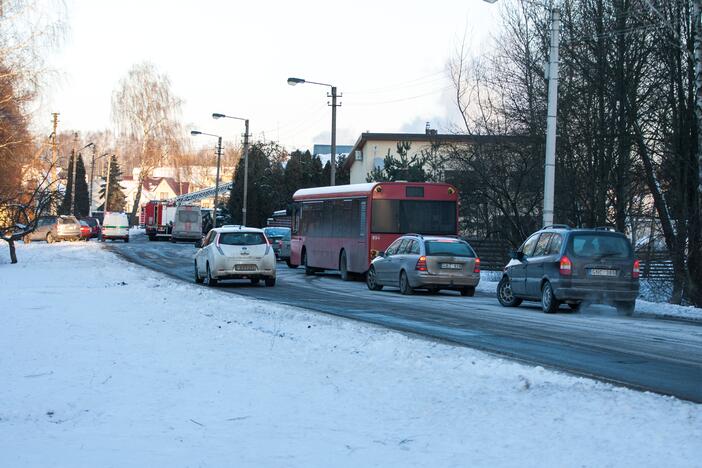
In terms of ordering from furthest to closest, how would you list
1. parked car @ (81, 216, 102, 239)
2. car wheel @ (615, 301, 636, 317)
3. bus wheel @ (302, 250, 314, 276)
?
parked car @ (81, 216, 102, 239)
bus wheel @ (302, 250, 314, 276)
car wheel @ (615, 301, 636, 317)

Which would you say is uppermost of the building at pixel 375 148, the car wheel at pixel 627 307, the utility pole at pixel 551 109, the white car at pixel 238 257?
the building at pixel 375 148

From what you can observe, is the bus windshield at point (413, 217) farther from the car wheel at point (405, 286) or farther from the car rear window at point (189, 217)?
the car rear window at point (189, 217)

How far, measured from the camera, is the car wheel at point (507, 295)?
20.5m

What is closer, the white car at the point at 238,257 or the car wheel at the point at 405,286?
the car wheel at the point at 405,286

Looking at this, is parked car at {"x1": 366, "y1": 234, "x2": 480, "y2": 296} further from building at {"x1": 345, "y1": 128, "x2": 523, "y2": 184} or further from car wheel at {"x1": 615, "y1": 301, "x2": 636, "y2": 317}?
building at {"x1": 345, "y1": 128, "x2": 523, "y2": 184}

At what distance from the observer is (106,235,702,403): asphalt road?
9.68 meters

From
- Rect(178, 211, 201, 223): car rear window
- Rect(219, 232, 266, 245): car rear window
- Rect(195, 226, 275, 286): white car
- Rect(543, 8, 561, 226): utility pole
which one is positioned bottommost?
Rect(195, 226, 275, 286): white car

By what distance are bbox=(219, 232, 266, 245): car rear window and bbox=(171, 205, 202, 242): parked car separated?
4802cm

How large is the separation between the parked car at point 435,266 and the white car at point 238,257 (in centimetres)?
399

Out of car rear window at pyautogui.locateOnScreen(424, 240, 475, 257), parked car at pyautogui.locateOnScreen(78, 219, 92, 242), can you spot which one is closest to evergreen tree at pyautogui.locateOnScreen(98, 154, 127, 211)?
parked car at pyautogui.locateOnScreen(78, 219, 92, 242)

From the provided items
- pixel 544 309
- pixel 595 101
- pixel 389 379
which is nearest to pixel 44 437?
pixel 389 379

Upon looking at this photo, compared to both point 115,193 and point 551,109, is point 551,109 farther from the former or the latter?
point 115,193

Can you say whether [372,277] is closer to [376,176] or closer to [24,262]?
[24,262]

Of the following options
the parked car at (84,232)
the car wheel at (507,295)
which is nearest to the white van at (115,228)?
the parked car at (84,232)
